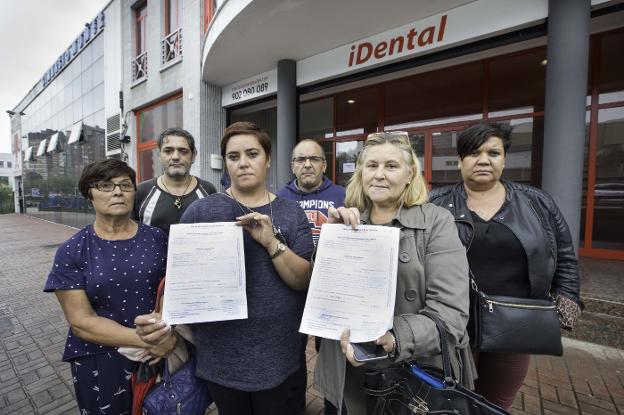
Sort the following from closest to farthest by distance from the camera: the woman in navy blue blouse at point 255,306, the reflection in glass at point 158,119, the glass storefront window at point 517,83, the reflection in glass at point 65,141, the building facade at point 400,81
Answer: the woman in navy blue blouse at point 255,306 < the building facade at point 400,81 < the glass storefront window at point 517,83 < the reflection in glass at point 158,119 < the reflection in glass at point 65,141

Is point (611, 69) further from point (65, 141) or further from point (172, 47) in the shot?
point (65, 141)

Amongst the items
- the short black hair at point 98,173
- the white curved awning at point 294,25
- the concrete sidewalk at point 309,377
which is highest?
the white curved awning at point 294,25

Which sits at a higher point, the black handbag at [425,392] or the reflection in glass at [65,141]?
A: the reflection in glass at [65,141]

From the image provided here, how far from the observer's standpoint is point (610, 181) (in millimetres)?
5230

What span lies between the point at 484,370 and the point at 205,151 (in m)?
7.49

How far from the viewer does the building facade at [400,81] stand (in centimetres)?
375

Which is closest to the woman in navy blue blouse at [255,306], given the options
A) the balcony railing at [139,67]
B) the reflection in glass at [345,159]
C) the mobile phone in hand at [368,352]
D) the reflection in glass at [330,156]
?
the mobile phone in hand at [368,352]

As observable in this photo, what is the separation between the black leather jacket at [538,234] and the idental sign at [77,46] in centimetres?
1495

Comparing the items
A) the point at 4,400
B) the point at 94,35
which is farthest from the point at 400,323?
the point at 94,35

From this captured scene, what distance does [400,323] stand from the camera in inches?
45.6

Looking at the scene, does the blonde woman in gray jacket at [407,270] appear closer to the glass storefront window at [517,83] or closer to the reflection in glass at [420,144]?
the reflection in glass at [420,144]

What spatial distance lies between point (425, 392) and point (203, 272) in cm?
101

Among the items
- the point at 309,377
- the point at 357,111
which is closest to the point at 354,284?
the point at 309,377

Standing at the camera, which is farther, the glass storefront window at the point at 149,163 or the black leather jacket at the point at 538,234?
the glass storefront window at the point at 149,163
